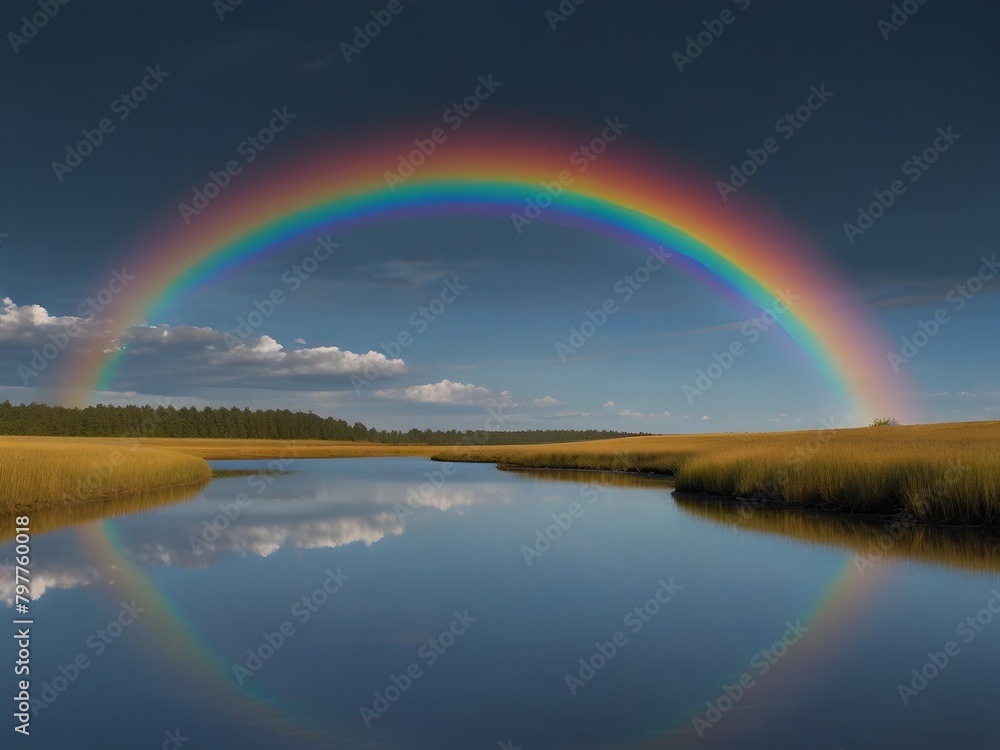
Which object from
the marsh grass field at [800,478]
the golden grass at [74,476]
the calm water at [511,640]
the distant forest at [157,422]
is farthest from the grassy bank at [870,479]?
the distant forest at [157,422]

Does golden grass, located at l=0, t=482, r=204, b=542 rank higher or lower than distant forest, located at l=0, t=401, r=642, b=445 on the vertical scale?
lower

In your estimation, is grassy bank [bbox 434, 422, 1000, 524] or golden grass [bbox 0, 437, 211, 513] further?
golden grass [bbox 0, 437, 211, 513]

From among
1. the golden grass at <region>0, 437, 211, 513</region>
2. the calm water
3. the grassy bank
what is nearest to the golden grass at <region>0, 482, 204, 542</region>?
the golden grass at <region>0, 437, 211, 513</region>

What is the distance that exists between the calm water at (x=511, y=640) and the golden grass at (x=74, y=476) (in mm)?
5546

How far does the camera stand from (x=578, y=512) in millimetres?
22047

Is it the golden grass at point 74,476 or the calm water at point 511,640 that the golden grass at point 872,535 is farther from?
the golden grass at point 74,476

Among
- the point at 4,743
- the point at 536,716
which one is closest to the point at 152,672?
the point at 4,743

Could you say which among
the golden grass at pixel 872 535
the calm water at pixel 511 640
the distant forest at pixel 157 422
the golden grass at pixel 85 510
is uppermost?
the distant forest at pixel 157 422

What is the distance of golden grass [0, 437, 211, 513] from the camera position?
800 inches

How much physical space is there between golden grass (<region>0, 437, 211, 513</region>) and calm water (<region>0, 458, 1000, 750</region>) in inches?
218

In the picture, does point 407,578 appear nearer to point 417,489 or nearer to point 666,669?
point 666,669

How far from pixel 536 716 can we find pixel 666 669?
1924 millimetres

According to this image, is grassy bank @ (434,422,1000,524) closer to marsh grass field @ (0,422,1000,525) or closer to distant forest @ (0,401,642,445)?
marsh grass field @ (0,422,1000,525)

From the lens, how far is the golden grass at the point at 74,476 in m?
20.3
